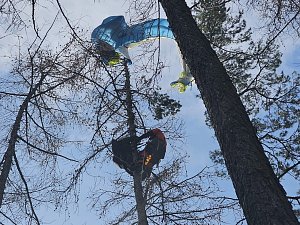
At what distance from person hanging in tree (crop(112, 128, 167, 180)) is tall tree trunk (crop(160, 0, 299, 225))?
4.39m

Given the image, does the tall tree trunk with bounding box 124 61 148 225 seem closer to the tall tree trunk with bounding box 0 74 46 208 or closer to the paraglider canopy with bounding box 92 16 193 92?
the paraglider canopy with bounding box 92 16 193 92

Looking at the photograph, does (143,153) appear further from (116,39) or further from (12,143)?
(116,39)

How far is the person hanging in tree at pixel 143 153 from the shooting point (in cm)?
843

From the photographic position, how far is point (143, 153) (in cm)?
857

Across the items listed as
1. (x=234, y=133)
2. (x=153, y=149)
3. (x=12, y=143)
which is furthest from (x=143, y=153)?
(x=234, y=133)

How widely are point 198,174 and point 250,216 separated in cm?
590

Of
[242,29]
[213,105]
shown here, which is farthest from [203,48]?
[242,29]

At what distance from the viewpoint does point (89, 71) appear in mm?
5957

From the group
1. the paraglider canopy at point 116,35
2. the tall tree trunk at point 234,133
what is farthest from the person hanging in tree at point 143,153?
the tall tree trunk at point 234,133

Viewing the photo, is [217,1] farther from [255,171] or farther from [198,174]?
[198,174]

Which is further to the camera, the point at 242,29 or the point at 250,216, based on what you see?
the point at 242,29

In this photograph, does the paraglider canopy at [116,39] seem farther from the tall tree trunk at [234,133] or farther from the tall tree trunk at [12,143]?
the tall tree trunk at [234,133]

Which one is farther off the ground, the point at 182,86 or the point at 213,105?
the point at 182,86

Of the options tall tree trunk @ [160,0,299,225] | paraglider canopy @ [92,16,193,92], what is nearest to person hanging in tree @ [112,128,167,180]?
paraglider canopy @ [92,16,193,92]
